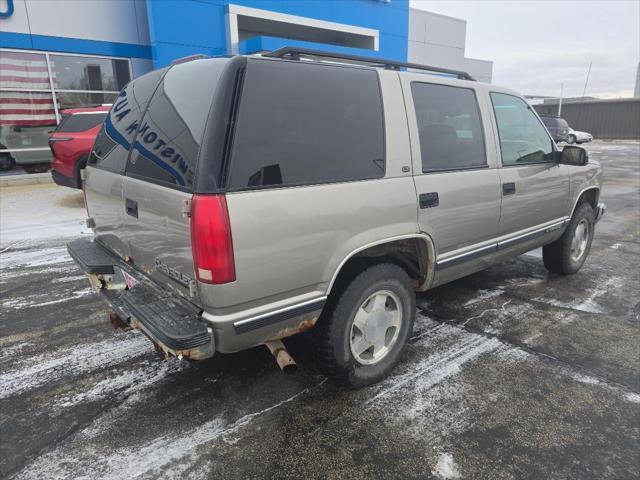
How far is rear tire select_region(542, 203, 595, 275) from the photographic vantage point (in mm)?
4840

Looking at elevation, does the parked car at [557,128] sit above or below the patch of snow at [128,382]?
above

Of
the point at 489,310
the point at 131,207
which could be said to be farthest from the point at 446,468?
the point at 131,207

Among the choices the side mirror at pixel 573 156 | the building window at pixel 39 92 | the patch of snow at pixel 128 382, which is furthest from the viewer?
the building window at pixel 39 92

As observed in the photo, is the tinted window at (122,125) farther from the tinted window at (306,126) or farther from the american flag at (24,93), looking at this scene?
the american flag at (24,93)

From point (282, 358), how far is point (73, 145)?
803 centimetres

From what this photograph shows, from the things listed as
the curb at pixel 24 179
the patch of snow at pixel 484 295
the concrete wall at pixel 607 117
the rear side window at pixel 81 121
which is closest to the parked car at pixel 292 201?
the patch of snow at pixel 484 295

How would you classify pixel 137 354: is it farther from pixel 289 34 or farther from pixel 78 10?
pixel 289 34

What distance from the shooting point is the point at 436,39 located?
3039 cm

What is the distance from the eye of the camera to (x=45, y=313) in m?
4.13

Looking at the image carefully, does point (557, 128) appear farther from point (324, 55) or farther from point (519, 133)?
point (324, 55)

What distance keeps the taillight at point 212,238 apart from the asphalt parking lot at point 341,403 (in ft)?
3.32

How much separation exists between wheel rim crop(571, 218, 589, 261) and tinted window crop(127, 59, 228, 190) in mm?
4254

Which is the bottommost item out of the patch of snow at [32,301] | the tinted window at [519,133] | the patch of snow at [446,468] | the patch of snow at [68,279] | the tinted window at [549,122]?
the patch of snow at [446,468]

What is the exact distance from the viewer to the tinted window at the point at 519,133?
374 cm
